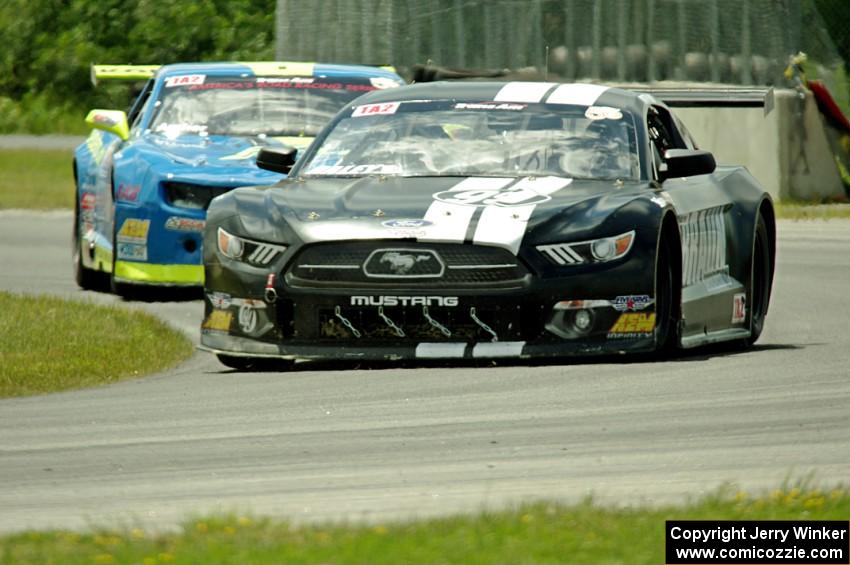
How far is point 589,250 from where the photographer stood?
876 cm

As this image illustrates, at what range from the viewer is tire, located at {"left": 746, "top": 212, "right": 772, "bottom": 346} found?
10.5 metres

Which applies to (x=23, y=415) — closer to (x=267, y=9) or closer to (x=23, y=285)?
(x=23, y=285)

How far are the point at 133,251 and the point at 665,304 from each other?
4.70 m

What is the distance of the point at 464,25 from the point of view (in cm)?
2580

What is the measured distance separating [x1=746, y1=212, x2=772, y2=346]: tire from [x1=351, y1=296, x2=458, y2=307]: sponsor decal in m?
2.26

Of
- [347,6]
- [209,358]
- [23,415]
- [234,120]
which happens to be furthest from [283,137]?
[347,6]

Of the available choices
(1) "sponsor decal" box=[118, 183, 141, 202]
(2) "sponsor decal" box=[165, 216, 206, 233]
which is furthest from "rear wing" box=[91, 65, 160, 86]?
(2) "sponsor decal" box=[165, 216, 206, 233]

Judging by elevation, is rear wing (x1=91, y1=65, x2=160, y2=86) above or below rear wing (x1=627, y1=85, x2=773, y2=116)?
above

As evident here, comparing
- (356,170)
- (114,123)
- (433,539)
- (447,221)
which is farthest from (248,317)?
(114,123)

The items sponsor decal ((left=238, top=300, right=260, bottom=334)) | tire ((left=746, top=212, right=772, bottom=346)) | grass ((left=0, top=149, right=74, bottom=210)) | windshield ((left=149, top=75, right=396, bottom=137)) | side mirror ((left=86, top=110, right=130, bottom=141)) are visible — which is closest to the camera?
sponsor decal ((left=238, top=300, right=260, bottom=334))

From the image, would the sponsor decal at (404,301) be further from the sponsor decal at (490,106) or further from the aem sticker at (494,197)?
the sponsor decal at (490,106)

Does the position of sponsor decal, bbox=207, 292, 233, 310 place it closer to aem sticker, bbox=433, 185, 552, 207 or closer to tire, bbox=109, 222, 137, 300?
aem sticker, bbox=433, 185, 552, 207

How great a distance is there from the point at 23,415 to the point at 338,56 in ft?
66.9

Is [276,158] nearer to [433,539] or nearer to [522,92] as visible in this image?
[522,92]
